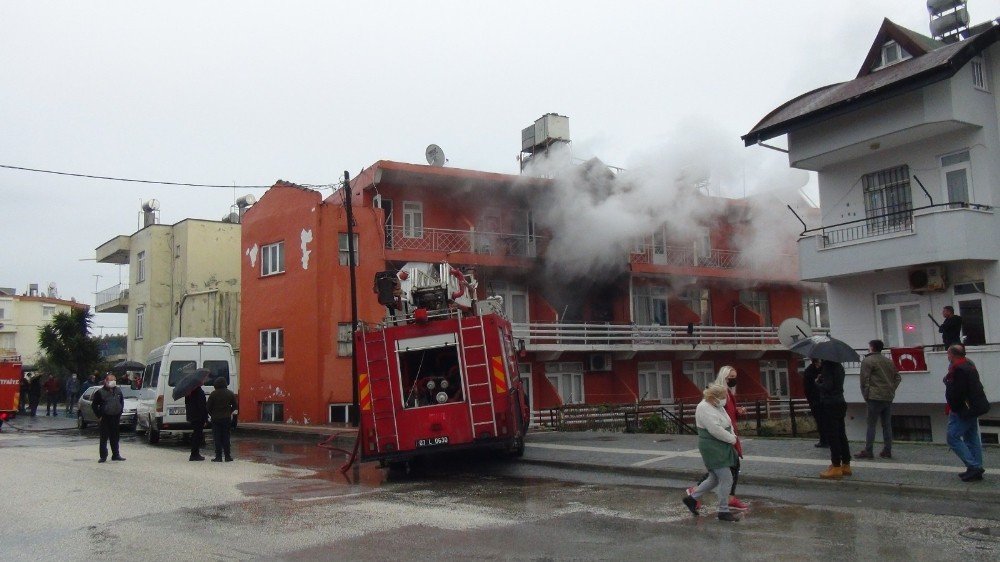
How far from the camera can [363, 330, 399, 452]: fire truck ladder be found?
461 inches

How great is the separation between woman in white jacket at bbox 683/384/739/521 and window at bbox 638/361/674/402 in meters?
22.0

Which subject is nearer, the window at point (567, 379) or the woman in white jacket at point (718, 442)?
the woman in white jacket at point (718, 442)

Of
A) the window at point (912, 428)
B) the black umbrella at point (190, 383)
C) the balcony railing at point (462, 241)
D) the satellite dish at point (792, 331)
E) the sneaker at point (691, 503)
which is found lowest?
the window at point (912, 428)

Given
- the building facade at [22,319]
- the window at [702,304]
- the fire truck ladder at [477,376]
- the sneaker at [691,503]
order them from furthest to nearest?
the building facade at [22,319] → the window at [702,304] → the fire truck ladder at [477,376] → the sneaker at [691,503]

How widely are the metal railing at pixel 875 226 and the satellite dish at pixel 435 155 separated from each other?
1244cm

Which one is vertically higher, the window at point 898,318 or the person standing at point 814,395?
the window at point 898,318

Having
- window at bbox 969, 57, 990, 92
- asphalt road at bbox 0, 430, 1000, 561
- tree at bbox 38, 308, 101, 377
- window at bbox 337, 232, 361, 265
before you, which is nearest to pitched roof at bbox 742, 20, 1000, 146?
window at bbox 969, 57, 990, 92

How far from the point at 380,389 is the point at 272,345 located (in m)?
15.6

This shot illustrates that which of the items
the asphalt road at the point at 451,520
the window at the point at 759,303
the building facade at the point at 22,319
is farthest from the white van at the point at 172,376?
the building facade at the point at 22,319

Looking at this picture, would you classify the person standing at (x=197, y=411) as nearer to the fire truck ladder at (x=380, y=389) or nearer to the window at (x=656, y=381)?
the fire truck ladder at (x=380, y=389)

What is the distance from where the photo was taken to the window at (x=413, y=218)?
85.5ft

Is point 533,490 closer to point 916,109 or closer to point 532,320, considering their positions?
point 916,109

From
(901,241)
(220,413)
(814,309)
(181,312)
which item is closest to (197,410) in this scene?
(220,413)

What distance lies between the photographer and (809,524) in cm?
745
